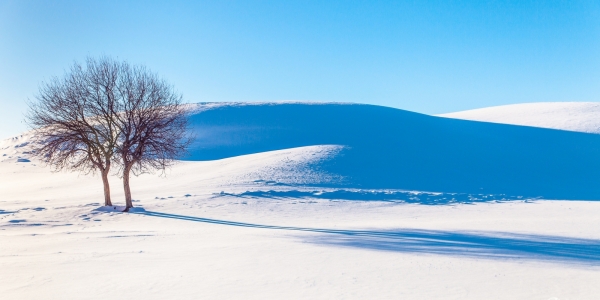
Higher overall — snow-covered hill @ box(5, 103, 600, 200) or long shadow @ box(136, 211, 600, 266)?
snow-covered hill @ box(5, 103, 600, 200)

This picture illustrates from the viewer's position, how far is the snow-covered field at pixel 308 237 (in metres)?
7.63

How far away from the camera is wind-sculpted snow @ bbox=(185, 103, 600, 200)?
31.6 meters

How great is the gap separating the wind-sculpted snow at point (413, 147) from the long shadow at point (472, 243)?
14551mm

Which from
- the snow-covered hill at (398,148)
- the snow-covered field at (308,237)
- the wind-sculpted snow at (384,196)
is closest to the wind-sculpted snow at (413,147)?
the snow-covered hill at (398,148)

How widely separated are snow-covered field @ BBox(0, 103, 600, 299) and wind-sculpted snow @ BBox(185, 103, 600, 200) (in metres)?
0.43

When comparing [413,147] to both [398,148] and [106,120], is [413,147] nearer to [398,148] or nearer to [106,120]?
[398,148]

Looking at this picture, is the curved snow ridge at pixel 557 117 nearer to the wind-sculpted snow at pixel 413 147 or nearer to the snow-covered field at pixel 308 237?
the wind-sculpted snow at pixel 413 147

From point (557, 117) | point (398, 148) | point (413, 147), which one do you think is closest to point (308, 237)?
point (398, 148)

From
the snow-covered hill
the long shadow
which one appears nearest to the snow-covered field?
the long shadow

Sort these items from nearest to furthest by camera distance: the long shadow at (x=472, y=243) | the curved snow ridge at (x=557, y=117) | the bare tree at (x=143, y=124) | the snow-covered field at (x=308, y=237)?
the snow-covered field at (x=308, y=237)
the long shadow at (x=472, y=243)
the bare tree at (x=143, y=124)
the curved snow ridge at (x=557, y=117)

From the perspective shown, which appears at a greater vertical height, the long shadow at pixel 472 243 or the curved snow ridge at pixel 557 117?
the curved snow ridge at pixel 557 117

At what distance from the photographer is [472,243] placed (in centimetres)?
1272

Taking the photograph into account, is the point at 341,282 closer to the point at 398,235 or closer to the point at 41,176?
the point at 398,235

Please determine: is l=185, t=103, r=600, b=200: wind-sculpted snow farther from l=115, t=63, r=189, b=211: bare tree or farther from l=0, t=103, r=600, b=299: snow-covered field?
l=115, t=63, r=189, b=211: bare tree
